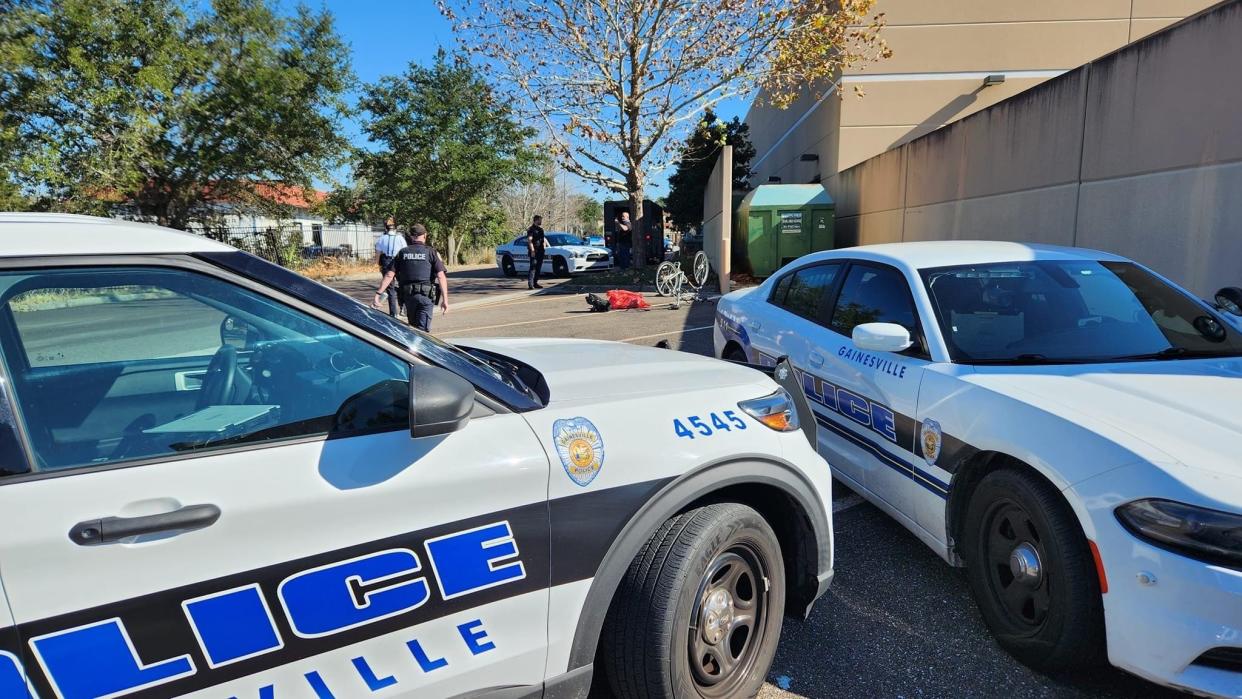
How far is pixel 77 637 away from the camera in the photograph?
1240mm

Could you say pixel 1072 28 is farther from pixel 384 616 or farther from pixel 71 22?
pixel 71 22

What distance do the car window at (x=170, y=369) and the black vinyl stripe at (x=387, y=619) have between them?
0.31 m

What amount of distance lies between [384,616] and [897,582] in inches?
97.9

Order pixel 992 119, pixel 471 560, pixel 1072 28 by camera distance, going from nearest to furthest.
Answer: pixel 471 560, pixel 992 119, pixel 1072 28

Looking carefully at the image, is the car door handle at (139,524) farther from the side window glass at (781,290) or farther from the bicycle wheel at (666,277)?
the bicycle wheel at (666,277)

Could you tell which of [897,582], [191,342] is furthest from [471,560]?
[897,582]

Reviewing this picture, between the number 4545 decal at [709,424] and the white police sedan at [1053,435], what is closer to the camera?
the white police sedan at [1053,435]

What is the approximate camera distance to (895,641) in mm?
2678

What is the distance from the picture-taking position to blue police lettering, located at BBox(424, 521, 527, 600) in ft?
5.23

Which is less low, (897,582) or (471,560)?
(471,560)

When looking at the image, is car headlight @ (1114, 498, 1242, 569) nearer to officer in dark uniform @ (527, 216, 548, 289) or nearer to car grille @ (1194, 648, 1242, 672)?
car grille @ (1194, 648, 1242, 672)

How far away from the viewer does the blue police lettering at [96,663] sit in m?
1.22

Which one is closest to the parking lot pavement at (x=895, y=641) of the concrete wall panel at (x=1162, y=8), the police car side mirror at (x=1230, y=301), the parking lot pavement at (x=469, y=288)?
the police car side mirror at (x=1230, y=301)

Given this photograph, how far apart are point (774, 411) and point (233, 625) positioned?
170cm
